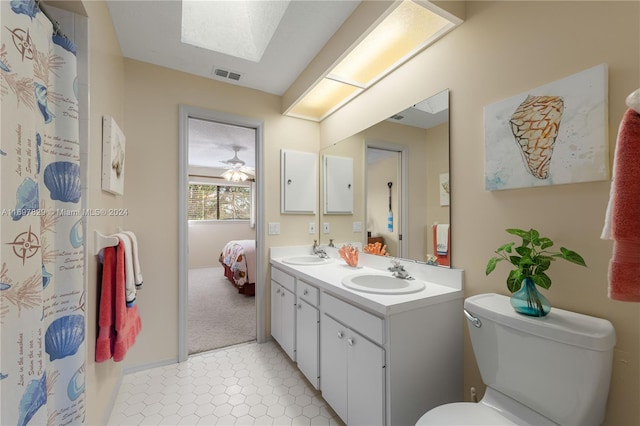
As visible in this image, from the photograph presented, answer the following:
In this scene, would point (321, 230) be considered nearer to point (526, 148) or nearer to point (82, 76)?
point (526, 148)

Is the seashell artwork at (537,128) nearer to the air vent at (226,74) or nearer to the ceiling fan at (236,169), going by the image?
the air vent at (226,74)

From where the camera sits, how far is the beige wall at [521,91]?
0.92m

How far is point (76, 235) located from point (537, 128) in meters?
1.96

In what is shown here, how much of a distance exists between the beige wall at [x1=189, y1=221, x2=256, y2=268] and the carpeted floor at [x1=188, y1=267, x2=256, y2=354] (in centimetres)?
120

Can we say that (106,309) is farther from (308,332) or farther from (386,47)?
(386,47)

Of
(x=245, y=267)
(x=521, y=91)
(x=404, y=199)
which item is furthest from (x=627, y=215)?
(x=245, y=267)

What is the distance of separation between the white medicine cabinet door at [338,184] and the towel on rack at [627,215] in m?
1.72

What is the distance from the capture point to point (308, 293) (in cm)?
181

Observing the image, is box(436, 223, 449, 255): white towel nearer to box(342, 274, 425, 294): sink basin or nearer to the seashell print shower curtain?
box(342, 274, 425, 294): sink basin

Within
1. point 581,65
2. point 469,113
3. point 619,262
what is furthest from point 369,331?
point 581,65

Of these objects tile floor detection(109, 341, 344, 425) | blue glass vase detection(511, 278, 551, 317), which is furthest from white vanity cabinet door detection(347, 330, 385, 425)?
blue glass vase detection(511, 278, 551, 317)

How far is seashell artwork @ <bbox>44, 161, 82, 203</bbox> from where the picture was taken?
996 mm

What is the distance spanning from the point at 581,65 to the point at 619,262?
0.78 m

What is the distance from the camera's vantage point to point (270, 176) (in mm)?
2574
